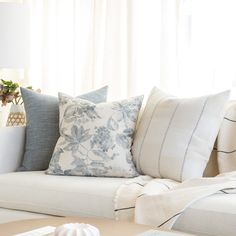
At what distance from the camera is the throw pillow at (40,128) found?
256 cm

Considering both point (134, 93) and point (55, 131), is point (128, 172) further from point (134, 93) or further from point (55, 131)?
point (134, 93)

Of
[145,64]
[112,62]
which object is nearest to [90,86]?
[112,62]

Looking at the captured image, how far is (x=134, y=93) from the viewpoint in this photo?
3213mm

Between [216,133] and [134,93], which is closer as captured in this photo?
[216,133]

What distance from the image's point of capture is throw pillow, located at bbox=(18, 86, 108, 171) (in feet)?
8.39

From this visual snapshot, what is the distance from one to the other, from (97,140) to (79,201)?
36 cm

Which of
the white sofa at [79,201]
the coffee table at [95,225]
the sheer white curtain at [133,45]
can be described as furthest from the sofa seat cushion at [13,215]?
the sheer white curtain at [133,45]

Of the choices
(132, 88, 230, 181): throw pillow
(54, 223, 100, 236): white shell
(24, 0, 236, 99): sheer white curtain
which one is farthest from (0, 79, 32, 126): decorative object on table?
(54, 223, 100, 236): white shell

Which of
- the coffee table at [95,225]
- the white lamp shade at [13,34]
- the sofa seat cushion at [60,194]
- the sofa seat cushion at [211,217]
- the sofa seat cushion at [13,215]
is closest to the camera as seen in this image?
the coffee table at [95,225]

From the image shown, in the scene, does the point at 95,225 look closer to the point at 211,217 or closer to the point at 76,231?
the point at 76,231

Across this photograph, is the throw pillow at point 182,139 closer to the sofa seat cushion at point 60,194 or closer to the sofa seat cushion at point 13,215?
the sofa seat cushion at point 60,194

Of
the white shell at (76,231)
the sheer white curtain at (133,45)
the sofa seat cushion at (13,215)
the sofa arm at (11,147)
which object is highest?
the sheer white curtain at (133,45)

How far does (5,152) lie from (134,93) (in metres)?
1.03

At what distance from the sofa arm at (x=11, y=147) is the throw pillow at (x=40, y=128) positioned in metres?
0.04
